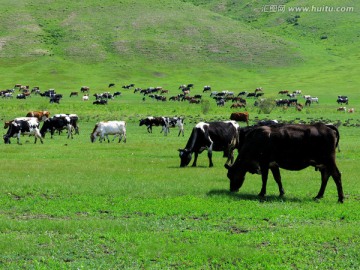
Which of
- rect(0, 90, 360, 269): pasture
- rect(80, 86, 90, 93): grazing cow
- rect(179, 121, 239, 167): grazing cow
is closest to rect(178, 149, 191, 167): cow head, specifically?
rect(179, 121, 239, 167): grazing cow

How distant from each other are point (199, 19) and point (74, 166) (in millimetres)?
138552

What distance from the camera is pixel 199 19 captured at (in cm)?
15650

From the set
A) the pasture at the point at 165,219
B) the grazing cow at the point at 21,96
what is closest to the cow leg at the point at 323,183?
the pasture at the point at 165,219

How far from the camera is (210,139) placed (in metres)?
24.4

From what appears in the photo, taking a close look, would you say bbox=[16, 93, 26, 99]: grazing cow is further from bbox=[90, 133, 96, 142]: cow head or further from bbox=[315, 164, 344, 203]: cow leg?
bbox=[315, 164, 344, 203]: cow leg

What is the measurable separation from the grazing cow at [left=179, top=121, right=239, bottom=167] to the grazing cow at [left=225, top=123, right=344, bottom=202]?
7.00 metres

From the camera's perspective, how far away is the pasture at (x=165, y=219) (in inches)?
407

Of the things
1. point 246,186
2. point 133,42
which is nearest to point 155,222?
point 246,186

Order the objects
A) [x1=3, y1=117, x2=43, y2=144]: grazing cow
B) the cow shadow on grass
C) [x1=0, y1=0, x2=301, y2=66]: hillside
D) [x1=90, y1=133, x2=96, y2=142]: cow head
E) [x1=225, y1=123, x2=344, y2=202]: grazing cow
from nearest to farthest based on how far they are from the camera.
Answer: the cow shadow on grass → [x1=225, y1=123, x2=344, y2=202]: grazing cow → [x1=3, y1=117, x2=43, y2=144]: grazing cow → [x1=90, y1=133, x2=96, y2=142]: cow head → [x1=0, y1=0, x2=301, y2=66]: hillside

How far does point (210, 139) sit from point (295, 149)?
28.2 ft

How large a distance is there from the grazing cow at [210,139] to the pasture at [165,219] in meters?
1.04

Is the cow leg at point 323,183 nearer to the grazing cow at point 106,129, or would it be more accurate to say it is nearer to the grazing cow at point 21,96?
the grazing cow at point 106,129

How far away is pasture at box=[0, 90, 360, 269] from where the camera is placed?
10336mm

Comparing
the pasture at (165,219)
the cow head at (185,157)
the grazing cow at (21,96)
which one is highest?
the grazing cow at (21,96)
